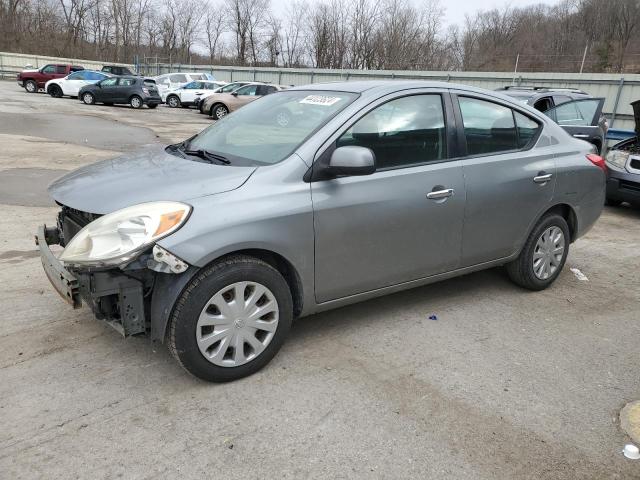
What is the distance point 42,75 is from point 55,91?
2597mm

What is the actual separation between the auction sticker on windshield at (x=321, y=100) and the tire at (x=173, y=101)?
2659 cm

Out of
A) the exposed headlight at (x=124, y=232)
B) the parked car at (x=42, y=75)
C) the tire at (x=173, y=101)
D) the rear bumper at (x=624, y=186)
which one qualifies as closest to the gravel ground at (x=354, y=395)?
the exposed headlight at (x=124, y=232)

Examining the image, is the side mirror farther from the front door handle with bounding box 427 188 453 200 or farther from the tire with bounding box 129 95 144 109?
the tire with bounding box 129 95 144 109

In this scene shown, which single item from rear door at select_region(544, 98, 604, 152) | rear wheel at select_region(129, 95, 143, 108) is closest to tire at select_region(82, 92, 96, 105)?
rear wheel at select_region(129, 95, 143, 108)

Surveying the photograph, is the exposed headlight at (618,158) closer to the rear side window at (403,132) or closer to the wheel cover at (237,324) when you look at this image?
the rear side window at (403,132)

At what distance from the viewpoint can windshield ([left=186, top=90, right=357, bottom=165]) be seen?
11.2 feet

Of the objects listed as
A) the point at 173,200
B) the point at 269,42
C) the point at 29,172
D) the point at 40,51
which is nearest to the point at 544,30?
the point at 269,42

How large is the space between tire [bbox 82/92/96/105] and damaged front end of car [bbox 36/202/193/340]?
991 inches

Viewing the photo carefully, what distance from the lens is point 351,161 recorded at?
3.13 meters

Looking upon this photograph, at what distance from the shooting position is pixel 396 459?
254 cm

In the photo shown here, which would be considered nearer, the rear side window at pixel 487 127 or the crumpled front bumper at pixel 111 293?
the crumpled front bumper at pixel 111 293

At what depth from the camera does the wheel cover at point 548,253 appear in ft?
15.2

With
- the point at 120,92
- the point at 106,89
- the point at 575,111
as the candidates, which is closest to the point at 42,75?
the point at 106,89

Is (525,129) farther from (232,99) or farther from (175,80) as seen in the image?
(175,80)
